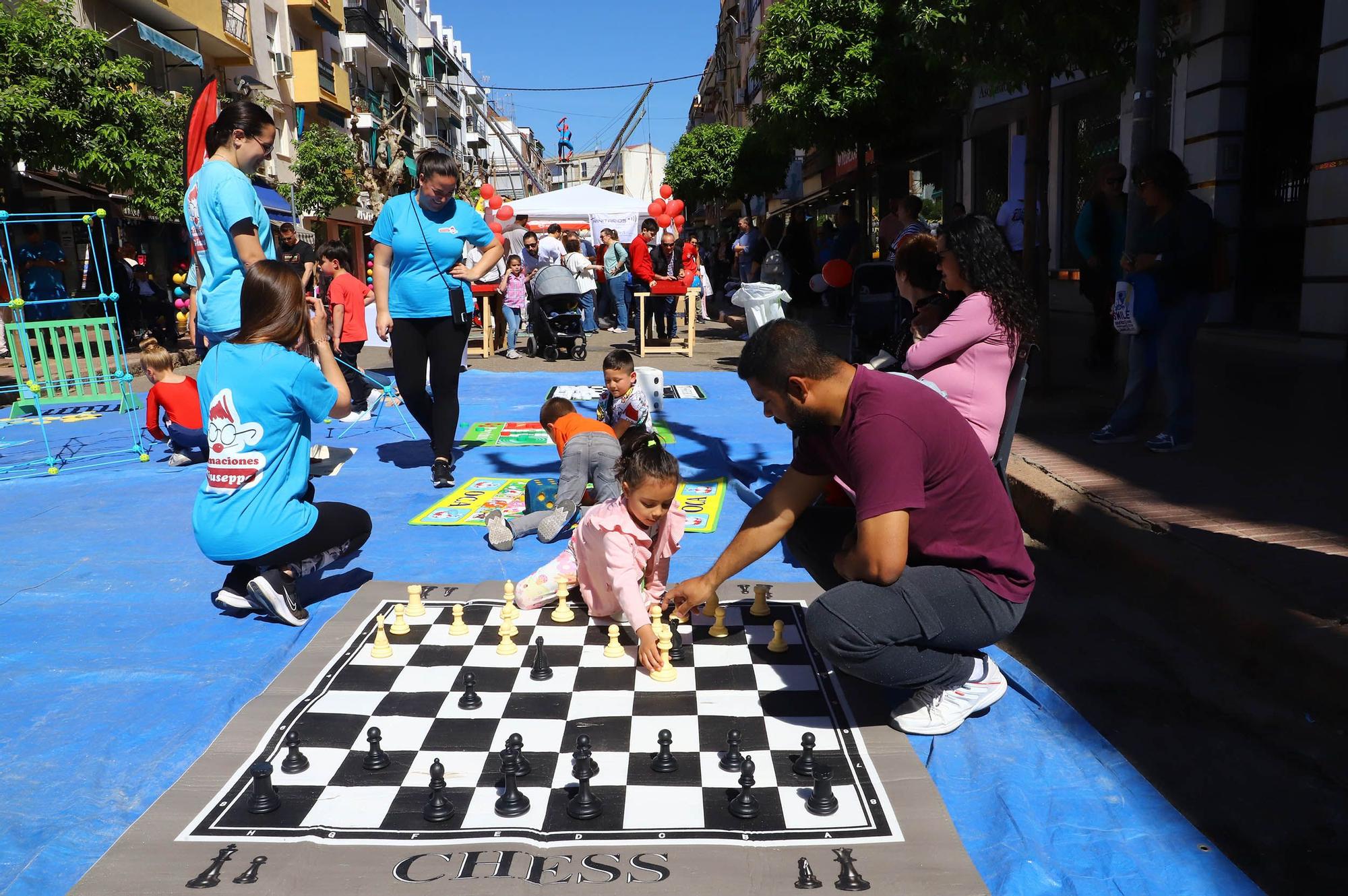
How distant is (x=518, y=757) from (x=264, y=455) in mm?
1784

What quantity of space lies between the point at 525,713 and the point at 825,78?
12540 mm

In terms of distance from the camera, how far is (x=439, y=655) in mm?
3117

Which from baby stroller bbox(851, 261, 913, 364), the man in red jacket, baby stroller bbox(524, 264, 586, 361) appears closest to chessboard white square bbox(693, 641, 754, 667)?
baby stroller bbox(851, 261, 913, 364)

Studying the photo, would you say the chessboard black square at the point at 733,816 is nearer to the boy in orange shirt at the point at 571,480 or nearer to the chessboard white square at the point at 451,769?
the chessboard white square at the point at 451,769

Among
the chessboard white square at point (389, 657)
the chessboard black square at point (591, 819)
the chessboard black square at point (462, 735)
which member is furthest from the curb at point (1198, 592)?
the chessboard white square at point (389, 657)

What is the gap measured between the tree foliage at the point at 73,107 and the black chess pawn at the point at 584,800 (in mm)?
12193

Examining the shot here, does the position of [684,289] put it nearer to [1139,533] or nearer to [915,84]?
[915,84]

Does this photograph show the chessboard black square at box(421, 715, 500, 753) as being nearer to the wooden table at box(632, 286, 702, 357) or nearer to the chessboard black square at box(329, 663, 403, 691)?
the chessboard black square at box(329, 663, 403, 691)

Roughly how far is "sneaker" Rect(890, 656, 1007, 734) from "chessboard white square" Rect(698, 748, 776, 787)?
44cm

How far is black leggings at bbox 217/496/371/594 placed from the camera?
356cm

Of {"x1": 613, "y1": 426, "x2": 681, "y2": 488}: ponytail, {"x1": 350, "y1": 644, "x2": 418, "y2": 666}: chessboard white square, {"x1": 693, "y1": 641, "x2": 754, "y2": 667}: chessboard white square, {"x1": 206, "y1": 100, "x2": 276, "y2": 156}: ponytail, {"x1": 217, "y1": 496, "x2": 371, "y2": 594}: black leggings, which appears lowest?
{"x1": 693, "y1": 641, "x2": 754, "y2": 667}: chessboard white square

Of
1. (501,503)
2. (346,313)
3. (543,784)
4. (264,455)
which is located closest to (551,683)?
(543,784)

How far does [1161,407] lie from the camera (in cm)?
675

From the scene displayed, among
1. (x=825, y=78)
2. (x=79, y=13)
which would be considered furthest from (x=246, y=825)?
(x=79, y=13)
